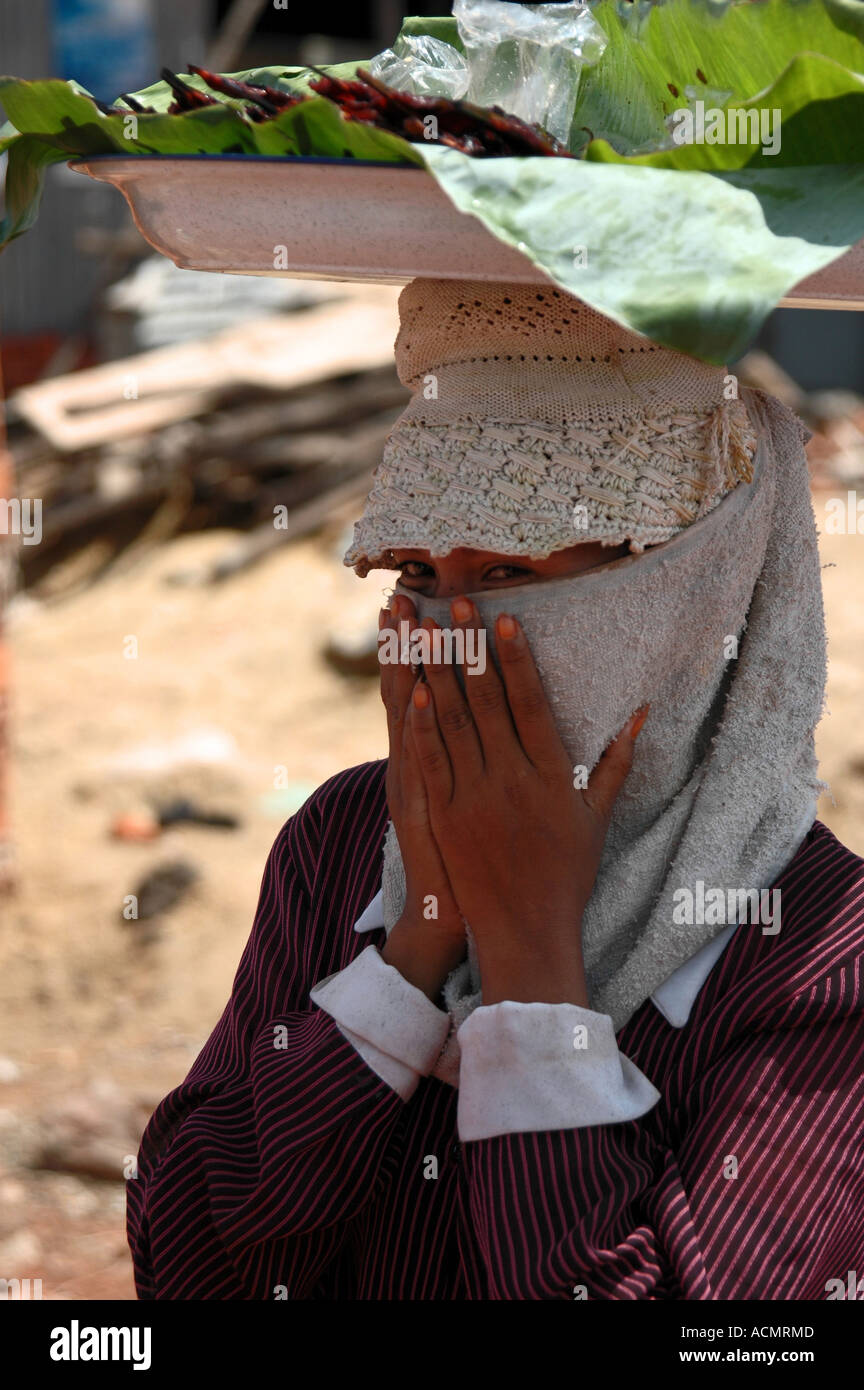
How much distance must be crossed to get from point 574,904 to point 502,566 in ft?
1.38

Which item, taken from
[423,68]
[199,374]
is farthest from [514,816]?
[199,374]

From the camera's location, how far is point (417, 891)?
1.77 metres

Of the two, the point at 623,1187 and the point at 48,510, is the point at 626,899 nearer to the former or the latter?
the point at 623,1187

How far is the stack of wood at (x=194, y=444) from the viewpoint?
32.9ft

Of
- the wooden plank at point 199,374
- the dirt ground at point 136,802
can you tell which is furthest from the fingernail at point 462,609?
the wooden plank at point 199,374

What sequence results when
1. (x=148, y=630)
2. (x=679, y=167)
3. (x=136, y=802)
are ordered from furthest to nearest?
(x=148, y=630) → (x=136, y=802) → (x=679, y=167)

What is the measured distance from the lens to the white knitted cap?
162 centimetres

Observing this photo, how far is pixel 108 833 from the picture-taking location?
6711 millimetres

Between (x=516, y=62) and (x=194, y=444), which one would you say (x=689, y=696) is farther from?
(x=194, y=444)

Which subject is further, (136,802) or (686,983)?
(136,802)

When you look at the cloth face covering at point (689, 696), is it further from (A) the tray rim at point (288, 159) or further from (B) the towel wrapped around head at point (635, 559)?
(A) the tray rim at point (288, 159)

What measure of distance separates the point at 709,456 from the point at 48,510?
9038 millimetres

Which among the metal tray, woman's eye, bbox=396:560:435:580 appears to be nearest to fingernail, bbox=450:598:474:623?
woman's eye, bbox=396:560:435:580

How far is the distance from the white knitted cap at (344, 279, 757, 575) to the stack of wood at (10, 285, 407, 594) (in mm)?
7964
